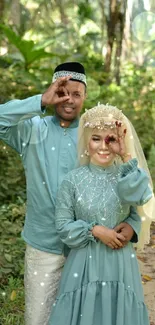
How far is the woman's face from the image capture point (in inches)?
104

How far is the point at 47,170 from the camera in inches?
111

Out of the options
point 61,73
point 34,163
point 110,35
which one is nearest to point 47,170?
point 34,163

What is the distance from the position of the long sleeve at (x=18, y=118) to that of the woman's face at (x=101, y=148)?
1.05 ft

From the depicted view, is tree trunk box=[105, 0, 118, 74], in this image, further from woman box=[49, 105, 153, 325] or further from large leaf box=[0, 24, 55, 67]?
woman box=[49, 105, 153, 325]

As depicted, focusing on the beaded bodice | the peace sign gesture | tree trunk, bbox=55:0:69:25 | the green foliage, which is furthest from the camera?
tree trunk, bbox=55:0:69:25

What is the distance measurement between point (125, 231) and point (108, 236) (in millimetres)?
101

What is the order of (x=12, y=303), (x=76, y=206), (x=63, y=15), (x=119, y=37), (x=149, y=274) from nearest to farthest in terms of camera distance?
(x=76, y=206), (x=12, y=303), (x=149, y=274), (x=119, y=37), (x=63, y=15)

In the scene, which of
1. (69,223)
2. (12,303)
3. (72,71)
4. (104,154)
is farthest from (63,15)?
(69,223)

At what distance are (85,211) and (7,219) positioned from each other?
2989 millimetres

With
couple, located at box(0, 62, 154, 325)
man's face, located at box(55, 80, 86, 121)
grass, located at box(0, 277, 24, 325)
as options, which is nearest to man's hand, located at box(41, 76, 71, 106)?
couple, located at box(0, 62, 154, 325)

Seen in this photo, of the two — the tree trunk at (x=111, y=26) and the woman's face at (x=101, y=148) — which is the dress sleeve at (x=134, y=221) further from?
the tree trunk at (x=111, y=26)

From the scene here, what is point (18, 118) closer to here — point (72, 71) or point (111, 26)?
point (72, 71)

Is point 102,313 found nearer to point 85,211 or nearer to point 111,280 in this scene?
point 111,280

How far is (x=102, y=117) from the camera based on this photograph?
269 cm
